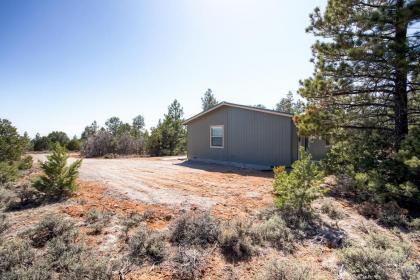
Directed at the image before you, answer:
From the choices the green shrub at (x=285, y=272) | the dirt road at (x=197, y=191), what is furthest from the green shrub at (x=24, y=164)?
the green shrub at (x=285, y=272)

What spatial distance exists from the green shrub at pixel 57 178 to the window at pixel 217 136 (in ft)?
25.5

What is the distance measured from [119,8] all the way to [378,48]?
7.96m

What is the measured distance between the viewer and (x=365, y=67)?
5.88 meters

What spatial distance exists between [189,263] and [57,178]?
4304mm

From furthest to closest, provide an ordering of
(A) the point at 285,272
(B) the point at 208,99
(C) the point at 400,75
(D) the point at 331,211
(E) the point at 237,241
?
(B) the point at 208,99, (C) the point at 400,75, (D) the point at 331,211, (E) the point at 237,241, (A) the point at 285,272

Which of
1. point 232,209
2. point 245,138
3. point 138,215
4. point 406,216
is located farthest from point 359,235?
point 245,138

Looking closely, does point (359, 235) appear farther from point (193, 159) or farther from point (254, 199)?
point (193, 159)

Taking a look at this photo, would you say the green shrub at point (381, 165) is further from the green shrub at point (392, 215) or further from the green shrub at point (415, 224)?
the green shrub at point (415, 224)

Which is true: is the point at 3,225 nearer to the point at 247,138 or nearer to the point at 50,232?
the point at 50,232

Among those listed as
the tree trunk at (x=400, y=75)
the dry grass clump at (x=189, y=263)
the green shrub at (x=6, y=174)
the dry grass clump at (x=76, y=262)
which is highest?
the tree trunk at (x=400, y=75)

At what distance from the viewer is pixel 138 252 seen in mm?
2975

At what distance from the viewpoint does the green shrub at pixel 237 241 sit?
311 cm

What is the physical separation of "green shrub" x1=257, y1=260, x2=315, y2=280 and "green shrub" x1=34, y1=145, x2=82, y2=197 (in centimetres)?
492

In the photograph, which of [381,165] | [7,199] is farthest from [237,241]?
[7,199]
